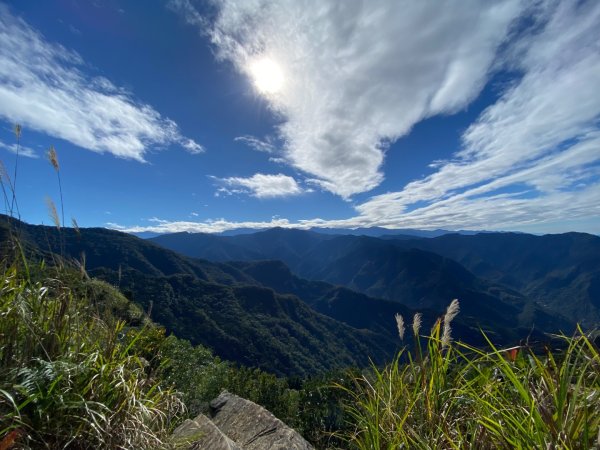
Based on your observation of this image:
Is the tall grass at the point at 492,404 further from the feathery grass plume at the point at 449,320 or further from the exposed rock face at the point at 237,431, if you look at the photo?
the exposed rock face at the point at 237,431

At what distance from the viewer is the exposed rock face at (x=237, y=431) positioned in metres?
3.69

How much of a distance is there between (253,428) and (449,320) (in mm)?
3858

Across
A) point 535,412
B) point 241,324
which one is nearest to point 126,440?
point 535,412

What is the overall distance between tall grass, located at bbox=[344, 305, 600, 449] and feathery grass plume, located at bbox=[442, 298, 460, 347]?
0.02m

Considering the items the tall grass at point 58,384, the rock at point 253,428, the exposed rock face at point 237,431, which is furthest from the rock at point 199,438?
the rock at point 253,428

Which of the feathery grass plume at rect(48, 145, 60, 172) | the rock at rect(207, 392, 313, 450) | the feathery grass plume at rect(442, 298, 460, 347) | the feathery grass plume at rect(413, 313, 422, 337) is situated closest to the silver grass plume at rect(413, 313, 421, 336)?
the feathery grass plume at rect(413, 313, 422, 337)

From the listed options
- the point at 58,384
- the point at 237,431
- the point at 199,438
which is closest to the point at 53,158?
the point at 58,384

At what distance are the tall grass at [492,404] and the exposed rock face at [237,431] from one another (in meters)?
1.77

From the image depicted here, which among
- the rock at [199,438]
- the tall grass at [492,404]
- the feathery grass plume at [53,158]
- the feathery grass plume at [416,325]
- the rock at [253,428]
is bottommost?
Result: the rock at [253,428]

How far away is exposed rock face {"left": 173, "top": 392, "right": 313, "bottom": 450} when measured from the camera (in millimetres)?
3691

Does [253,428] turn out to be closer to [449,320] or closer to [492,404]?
[449,320]

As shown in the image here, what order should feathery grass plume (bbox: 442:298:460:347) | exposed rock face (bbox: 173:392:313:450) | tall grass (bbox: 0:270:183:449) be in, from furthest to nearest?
exposed rock face (bbox: 173:392:313:450) < feathery grass plume (bbox: 442:298:460:347) < tall grass (bbox: 0:270:183:449)

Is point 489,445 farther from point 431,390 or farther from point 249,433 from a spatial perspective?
point 249,433

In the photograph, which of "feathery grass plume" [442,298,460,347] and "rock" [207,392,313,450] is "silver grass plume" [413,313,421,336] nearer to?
"feathery grass plume" [442,298,460,347]
